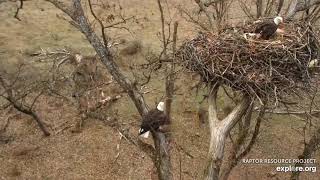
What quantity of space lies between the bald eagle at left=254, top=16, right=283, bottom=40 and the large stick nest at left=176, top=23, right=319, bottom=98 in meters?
0.09

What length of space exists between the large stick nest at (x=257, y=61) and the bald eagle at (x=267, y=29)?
3.6 inches

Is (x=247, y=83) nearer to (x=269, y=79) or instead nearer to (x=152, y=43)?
(x=269, y=79)

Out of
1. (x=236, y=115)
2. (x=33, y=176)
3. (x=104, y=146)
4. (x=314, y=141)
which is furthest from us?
(x=104, y=146)

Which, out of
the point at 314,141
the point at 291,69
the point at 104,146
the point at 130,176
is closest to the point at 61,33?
the point at 104,146

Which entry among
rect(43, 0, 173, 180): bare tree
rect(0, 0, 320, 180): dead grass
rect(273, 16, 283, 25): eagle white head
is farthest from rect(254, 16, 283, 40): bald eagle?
rect(0, 0, 320, 180): dead grass

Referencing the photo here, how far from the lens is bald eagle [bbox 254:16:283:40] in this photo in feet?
21.4

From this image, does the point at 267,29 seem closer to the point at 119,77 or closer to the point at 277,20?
the point at 277,20

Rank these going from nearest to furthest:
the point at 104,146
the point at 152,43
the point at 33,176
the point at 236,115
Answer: the point at 236,115
the point at 33,176
the point at 104,146
the point at 152,43

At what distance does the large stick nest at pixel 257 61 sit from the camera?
5.96m

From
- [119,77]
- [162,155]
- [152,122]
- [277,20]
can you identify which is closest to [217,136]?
[152,122]

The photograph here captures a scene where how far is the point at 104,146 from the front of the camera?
12008 millimetres

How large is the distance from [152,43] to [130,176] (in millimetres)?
5285

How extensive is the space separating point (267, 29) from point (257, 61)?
61 centimetres

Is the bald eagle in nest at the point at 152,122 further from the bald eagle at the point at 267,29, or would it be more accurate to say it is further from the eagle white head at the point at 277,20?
the eagle white head at the point at 277,20
